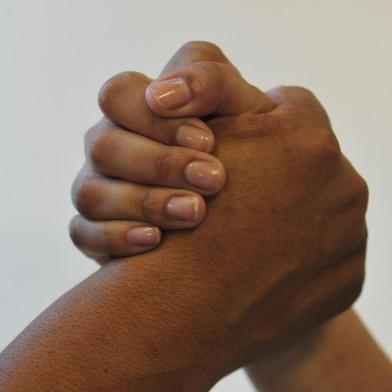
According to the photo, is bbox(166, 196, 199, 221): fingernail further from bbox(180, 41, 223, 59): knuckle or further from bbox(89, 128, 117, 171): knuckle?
bbox(180, 41, 223, 59): knuckle

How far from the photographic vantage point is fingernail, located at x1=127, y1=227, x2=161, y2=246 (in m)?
0.65

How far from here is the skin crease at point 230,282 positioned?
22.4 inches

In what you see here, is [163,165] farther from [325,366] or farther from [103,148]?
[325,366]

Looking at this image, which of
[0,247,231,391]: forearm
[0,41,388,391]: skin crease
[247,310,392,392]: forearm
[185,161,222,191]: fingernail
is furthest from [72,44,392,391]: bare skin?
[185,161,222,191]: fingernail

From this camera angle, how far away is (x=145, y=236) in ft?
2.13

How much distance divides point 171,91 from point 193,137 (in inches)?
2.6

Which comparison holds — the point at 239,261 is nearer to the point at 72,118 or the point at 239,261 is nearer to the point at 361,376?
the point at 361,376

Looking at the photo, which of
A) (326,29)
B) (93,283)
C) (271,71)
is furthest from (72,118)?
(93,283)

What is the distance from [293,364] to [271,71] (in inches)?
38.1

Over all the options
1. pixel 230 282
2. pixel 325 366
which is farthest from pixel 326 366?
pixel 230 282

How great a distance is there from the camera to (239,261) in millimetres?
662

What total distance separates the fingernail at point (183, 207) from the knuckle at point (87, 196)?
128mm

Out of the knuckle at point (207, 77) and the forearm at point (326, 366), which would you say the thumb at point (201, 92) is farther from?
the forearm at point (326, 366)

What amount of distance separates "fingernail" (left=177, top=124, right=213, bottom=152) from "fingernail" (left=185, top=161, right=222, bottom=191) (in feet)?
0.10
